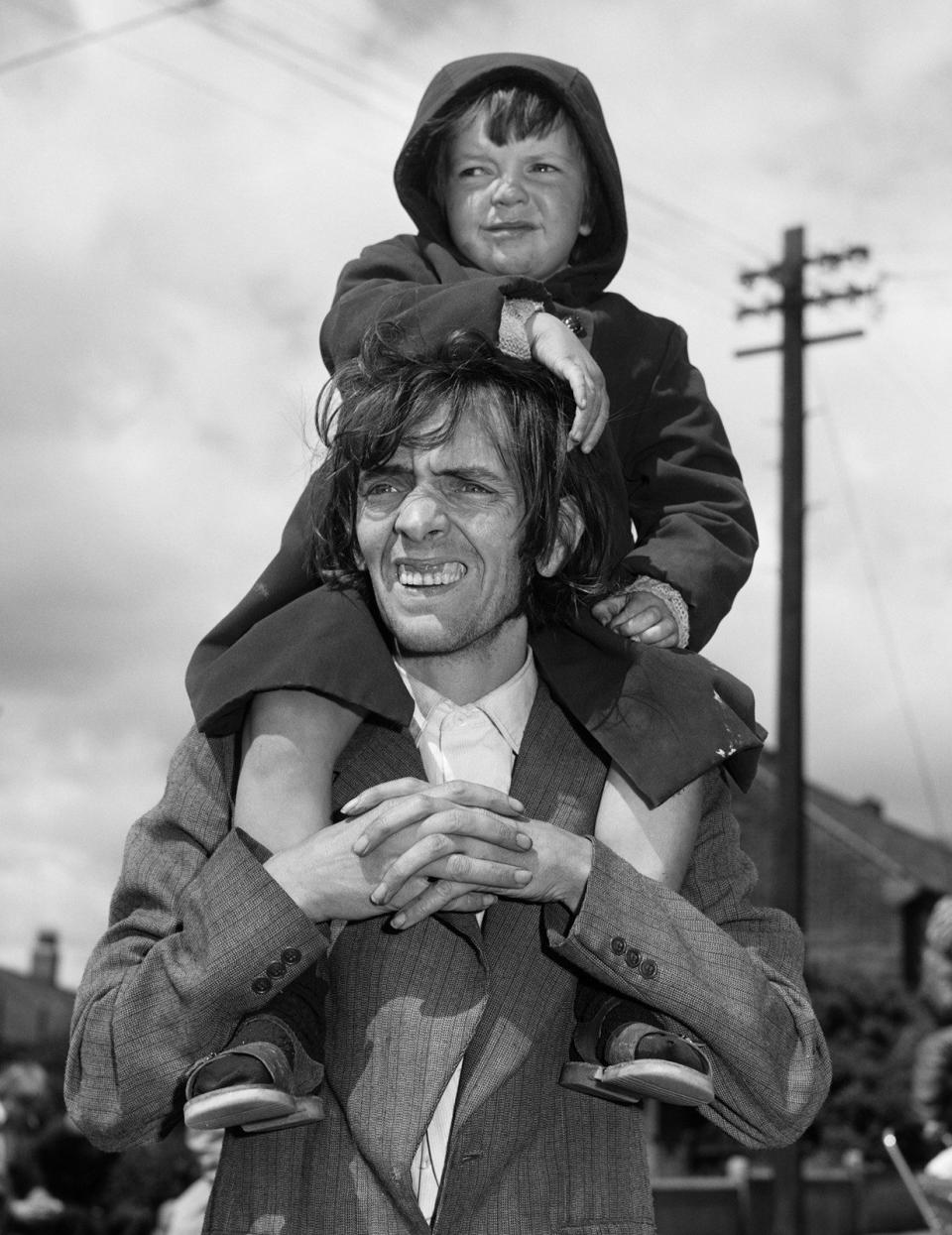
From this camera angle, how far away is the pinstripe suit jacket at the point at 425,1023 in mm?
2613

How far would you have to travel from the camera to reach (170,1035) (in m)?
2.59

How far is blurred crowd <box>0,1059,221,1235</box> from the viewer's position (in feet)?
38.7

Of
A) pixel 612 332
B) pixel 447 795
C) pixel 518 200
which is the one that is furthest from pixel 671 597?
pixel 518 200

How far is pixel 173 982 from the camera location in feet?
8.52

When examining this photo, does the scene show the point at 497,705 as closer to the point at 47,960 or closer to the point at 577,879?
the point at 577,879

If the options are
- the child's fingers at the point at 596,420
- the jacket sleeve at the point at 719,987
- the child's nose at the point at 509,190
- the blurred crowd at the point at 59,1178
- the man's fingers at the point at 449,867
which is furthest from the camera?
the blurred crowd at the point at 59,1178

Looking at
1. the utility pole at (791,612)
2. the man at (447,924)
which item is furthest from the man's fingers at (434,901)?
the utility pole at (791,612)

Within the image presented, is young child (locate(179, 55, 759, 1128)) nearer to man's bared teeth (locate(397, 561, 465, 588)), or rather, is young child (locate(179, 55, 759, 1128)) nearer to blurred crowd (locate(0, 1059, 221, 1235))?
man's bared teeth (locate(397, 561, 465, 588))

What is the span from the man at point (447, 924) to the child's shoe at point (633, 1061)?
51 mm

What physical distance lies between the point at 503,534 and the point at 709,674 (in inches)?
16.6

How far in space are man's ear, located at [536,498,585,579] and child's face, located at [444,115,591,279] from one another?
575 millimetres

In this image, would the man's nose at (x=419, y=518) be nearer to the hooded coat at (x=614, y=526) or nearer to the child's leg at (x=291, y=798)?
the hooded coat at (x=614, y=526)

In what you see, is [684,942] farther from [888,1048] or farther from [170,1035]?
[888,1048]

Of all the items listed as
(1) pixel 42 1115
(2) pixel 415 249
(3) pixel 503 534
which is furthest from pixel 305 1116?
(1) pixel 42 1115
